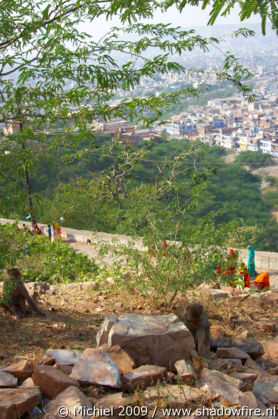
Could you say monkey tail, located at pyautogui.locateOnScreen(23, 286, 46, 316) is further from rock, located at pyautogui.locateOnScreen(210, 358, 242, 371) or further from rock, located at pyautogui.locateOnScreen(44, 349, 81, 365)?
rock, located at pyautogui.locateOnScreen(210, 358, 242, 371)

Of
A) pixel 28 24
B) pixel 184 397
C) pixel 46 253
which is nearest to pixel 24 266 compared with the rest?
pixel 46 253

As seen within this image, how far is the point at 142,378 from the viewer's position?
3.04 meters

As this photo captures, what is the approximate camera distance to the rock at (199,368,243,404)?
2.89m

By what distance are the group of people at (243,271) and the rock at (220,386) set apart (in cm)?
209

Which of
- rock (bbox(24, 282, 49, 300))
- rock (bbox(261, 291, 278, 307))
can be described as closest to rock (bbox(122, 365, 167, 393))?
rock (bbox(261, 291, 278, 307))

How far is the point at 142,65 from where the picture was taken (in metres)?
4.62

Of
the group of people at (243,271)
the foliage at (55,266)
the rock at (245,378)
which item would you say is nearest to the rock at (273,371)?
the rock at (245,378)

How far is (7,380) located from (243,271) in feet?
16.3

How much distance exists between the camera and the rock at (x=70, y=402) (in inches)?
107

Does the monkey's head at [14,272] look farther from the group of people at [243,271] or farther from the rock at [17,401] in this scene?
the group of people at [243,271]

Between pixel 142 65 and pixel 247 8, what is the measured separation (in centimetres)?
235

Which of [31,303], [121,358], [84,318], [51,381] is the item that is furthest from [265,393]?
[31,303]

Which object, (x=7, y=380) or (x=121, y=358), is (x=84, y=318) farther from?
(x=7, y=380)

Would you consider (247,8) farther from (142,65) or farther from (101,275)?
(101,275)
